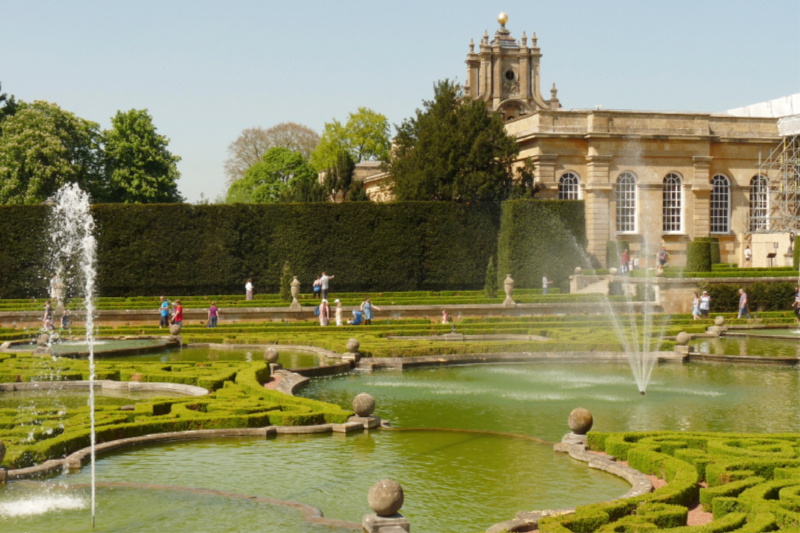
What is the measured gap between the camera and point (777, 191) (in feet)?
157

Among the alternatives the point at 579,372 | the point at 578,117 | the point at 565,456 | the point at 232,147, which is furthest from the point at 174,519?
the point at 232,147

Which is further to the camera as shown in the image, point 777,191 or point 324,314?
point 777,191

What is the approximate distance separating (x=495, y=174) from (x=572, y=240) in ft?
17.0

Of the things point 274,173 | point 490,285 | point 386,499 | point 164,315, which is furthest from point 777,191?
point 386,499

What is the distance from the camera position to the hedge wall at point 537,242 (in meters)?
41.2

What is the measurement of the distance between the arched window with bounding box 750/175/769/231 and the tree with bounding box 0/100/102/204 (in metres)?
Result: 38.5

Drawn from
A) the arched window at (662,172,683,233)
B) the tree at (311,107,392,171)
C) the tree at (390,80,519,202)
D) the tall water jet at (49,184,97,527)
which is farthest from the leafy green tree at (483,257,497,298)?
the tree at (311,107,392,171)

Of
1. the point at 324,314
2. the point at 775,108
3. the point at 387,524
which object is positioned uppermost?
the point at 775,108

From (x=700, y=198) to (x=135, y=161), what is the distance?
33.5m

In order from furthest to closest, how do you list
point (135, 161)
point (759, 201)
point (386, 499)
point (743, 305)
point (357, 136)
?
point (357, 136)
point (135, 161)
point (759, 201)
point (743, 305)
point (386, 499)

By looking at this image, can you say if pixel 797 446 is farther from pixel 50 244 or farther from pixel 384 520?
pixel 50 244

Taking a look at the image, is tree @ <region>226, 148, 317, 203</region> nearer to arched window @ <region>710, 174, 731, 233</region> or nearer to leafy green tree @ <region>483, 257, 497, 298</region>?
arched window @ <region>710, 174, 731, 233</region>

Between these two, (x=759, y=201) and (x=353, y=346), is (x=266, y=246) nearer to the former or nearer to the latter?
(x=353, y=346)

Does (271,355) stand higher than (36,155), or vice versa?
(36,155)
